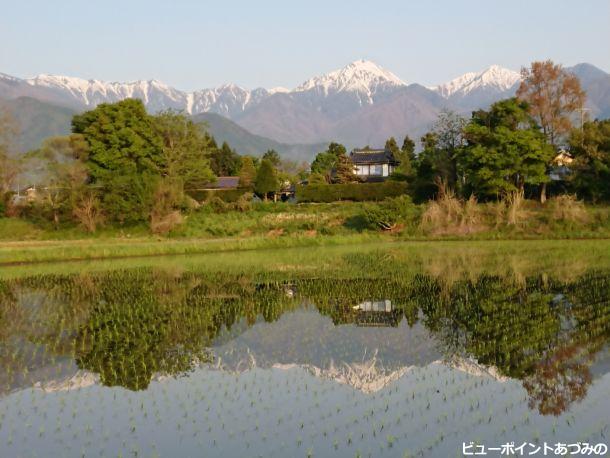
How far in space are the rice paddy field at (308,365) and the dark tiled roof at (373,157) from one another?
51322 millimetres

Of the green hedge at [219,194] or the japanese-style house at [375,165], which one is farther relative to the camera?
the japanese-style house at [375,165]

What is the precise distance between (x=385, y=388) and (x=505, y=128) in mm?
38932

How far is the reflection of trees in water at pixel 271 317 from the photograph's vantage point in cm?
1364

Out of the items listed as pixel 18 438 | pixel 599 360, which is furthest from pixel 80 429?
pixel 599 360

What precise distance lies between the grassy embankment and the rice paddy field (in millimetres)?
13130

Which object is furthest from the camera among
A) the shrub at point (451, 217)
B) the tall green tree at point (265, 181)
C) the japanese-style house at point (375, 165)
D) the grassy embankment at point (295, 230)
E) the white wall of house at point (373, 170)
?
the white wall of house at point (373, 170)

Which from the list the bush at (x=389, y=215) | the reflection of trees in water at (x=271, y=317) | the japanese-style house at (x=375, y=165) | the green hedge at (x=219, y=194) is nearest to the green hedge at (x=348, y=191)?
the green hedge at (x=219, y=194)

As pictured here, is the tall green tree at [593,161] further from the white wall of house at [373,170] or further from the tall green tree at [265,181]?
the white wall of house at [373,170]

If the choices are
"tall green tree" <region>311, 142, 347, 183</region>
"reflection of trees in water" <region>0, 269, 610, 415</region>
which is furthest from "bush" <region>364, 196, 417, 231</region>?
"tall green tree" <region>311, 142, 347, 183</region>

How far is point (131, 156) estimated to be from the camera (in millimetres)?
57000

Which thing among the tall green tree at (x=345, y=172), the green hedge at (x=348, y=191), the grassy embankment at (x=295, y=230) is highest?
the tall green tree at (x=345, y=172)

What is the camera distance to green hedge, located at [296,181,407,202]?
187 ft

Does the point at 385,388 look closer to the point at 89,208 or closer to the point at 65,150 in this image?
the point at 89,208

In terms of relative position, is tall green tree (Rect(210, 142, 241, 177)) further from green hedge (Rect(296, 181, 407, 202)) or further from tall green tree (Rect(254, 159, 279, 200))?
green hedge (Rect(296, 181, 407, 202))
